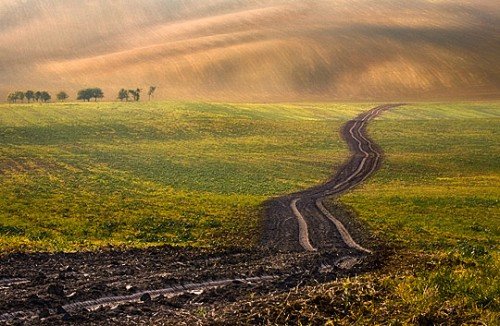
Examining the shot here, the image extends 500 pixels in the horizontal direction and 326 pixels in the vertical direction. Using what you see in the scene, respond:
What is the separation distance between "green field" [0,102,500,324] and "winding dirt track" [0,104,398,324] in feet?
7.15

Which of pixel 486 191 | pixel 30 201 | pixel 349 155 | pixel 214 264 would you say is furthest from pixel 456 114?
pixel 214 264

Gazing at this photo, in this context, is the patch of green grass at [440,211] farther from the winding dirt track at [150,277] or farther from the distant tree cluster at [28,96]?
the distant tree cluster at [28,96]

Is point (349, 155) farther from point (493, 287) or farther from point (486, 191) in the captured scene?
point (493, 287)

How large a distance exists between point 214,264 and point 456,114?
4044 inches

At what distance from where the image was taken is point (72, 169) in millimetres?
49844

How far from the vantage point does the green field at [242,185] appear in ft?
45.8

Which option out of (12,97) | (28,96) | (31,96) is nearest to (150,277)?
(28,96)

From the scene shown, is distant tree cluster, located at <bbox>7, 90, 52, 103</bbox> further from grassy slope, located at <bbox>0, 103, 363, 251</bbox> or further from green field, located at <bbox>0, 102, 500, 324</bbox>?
grassy slope, located at <bbox>0, 103, 363, 251</bbox>

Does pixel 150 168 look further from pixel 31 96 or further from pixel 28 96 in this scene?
pixel 31 96

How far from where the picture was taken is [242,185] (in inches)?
1815

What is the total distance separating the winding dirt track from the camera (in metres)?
13.1

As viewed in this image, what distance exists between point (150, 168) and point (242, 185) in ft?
34.4

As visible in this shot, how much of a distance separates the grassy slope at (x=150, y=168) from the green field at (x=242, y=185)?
0.16 metres

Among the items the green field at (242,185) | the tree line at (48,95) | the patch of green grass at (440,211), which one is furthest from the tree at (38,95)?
the patch of green grass at (440,211)
